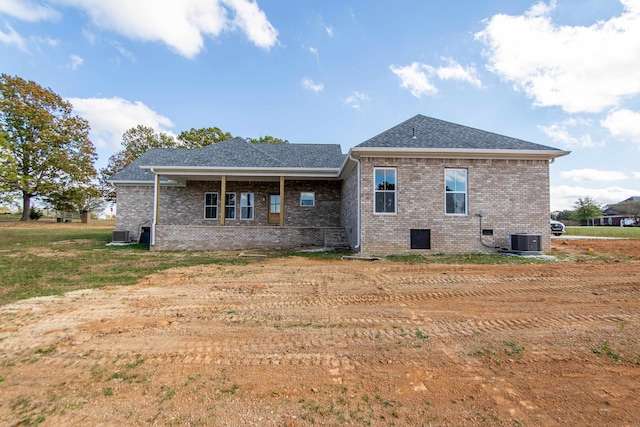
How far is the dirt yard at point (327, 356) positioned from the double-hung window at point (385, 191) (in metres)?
5.20

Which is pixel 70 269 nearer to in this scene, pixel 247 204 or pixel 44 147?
pixel 247 204

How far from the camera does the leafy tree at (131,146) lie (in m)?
35.5

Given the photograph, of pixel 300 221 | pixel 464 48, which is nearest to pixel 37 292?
pixel 300 221

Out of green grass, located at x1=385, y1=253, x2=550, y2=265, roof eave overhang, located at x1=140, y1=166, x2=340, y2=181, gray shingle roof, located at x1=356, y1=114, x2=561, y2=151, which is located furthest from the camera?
roof eave overhang, located at x1=140, y1=166, x2=340, y2=181

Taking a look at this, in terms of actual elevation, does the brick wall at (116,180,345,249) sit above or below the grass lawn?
above

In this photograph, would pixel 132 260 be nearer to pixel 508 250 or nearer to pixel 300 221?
pixel 300 221

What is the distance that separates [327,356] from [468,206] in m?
9.63

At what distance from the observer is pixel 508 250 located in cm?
1063

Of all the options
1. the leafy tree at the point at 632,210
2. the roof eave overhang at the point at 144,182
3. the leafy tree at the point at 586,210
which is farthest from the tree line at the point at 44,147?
the leafy tree at the point at 632,210

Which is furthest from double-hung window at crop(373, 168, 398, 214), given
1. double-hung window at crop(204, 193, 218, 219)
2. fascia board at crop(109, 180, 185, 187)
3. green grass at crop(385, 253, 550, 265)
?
fascia board at crop(109, 180, 185, 187)

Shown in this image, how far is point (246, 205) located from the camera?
16.1 metres

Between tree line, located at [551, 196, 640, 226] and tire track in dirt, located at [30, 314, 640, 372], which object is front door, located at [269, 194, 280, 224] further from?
tree line, located at [551, 196, 640, 226]

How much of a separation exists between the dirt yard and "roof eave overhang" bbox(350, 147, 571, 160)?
582 centimetres

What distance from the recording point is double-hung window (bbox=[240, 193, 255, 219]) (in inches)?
633
